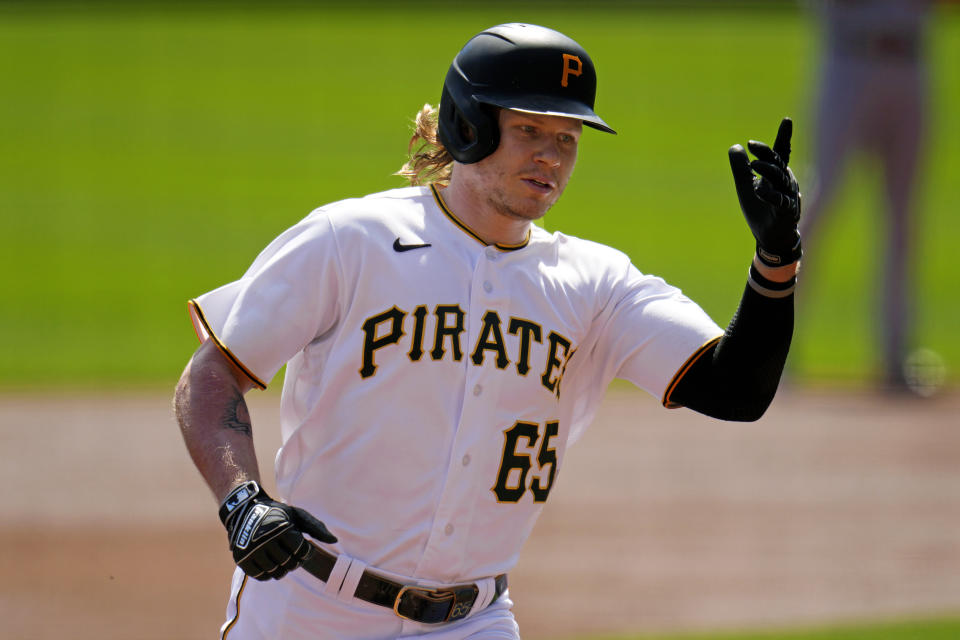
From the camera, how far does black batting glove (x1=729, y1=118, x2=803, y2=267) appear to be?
3023mm

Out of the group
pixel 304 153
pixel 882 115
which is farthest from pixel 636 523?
pixel 304 153

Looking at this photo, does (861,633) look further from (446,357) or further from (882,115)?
(882,115)

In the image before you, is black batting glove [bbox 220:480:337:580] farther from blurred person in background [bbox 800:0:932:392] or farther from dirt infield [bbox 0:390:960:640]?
blurred person in background [bbox 800:0:932:392]

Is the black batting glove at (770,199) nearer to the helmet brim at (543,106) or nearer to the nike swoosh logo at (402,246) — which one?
the helmet brim at (543,106)

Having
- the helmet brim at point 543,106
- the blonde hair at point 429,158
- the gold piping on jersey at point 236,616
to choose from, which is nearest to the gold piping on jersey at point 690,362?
the helmet brim at point 543,106

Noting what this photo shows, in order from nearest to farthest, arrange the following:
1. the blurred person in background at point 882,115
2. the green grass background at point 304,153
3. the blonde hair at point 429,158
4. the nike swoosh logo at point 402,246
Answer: the nike swoosh logo at point 402,246 → the blonde hair at point 429,158 → the blurred person in background at point 882,115 → the green grass background at point 304,153

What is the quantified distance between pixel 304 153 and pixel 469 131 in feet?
69.2

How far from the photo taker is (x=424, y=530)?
122 inches

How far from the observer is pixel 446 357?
3.12 metres

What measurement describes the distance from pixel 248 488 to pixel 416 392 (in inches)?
18.7

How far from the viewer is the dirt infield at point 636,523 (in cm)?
606

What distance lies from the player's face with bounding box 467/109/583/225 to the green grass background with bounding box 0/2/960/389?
645cm

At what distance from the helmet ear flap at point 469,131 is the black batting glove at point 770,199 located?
1.83ft

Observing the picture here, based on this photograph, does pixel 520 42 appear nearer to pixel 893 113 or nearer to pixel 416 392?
pixel 416 392
